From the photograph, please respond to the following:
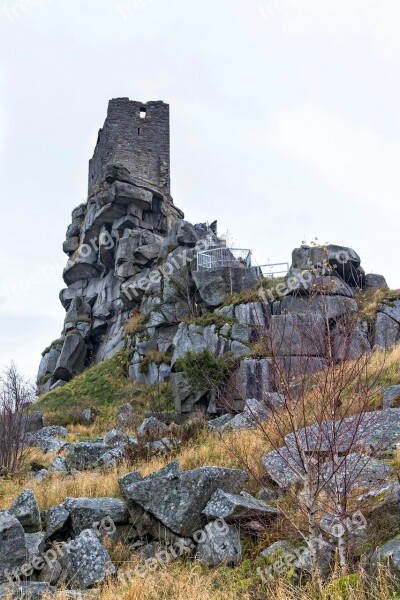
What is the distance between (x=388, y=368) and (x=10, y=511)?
27.5 ft

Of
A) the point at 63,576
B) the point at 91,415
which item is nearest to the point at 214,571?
the point at 63,576

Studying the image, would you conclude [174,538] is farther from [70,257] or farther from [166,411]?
[70,257]

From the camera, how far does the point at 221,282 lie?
22.5m

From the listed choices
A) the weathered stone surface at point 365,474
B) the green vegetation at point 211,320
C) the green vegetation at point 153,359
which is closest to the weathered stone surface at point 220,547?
the weathered stone surface at point 365,474

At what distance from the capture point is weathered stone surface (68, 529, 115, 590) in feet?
16.9

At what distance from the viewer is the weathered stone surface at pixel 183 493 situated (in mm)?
5969

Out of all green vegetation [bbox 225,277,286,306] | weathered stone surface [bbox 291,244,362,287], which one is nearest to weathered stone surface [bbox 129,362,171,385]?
green vegetation [bbox 225,277,286,306]

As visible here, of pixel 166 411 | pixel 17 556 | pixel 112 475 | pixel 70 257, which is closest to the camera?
pixel 17 556

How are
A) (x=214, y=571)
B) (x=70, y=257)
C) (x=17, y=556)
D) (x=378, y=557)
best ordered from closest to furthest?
1. (x=378, y=557)
2. (x=214, y=571)
3. (x=17, y=556)
4. (x=70, y=257)

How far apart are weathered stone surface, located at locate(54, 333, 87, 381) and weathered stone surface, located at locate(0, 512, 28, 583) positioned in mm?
24298

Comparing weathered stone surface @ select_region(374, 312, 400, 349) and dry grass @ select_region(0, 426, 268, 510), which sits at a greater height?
weathered stone surface @ select_region(374, 312, 400, 349)

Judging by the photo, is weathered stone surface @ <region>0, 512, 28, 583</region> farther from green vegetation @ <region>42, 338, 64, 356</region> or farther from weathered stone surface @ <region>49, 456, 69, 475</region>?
green vegetation @ <region>42, 338, 64, 356</region>

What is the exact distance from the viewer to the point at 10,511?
258 inches

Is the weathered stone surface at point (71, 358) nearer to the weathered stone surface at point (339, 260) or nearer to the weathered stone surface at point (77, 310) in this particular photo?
the weathered stone surface at point (77, 310)
